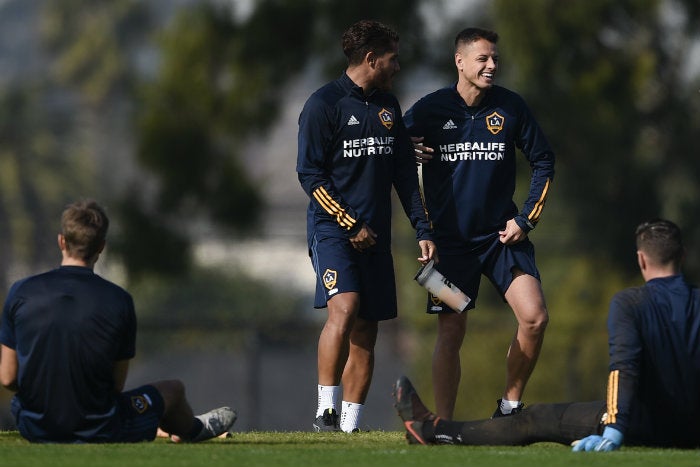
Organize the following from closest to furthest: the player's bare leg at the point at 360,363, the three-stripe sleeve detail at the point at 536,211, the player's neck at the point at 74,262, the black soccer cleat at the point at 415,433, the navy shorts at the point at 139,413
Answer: the player's neck at the point at 74,262 → the navy shorts at the point at 139,413 → the black soccer cleat at the point at 415,433 → the three-stripe sleeve detail at the point at 536,211 → the player's bare leg at the point at 360,363

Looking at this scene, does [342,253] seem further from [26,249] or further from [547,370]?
[26,249]

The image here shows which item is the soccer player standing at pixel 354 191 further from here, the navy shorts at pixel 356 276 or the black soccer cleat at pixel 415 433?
the black soccer cleat at pixel 415 433

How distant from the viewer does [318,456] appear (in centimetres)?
742

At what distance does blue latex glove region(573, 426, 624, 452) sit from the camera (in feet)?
23.8

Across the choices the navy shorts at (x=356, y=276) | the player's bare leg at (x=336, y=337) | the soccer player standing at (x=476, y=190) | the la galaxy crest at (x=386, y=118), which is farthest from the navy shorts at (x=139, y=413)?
the la galaxy crest at (x=386, y=118)

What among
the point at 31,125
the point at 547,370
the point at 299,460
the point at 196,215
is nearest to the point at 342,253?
the point at 299,460

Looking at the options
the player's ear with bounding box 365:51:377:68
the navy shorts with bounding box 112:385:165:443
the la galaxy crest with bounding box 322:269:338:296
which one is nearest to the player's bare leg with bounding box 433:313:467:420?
the la galaxy crest with bounding box 322:269:338:296

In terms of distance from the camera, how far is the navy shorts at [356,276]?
358 inches

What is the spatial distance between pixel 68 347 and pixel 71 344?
19 millimetres

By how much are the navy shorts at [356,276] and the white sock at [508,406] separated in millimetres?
830

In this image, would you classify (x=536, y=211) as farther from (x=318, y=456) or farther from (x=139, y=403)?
(x=139, y=403)

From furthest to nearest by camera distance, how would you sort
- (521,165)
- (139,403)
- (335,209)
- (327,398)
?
1. (521,165)
2. (327,398)
3. (335,209)
4. (139,403)

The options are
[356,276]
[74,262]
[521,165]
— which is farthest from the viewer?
[521,165]

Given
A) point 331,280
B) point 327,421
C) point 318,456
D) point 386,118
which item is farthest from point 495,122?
point 318,456
